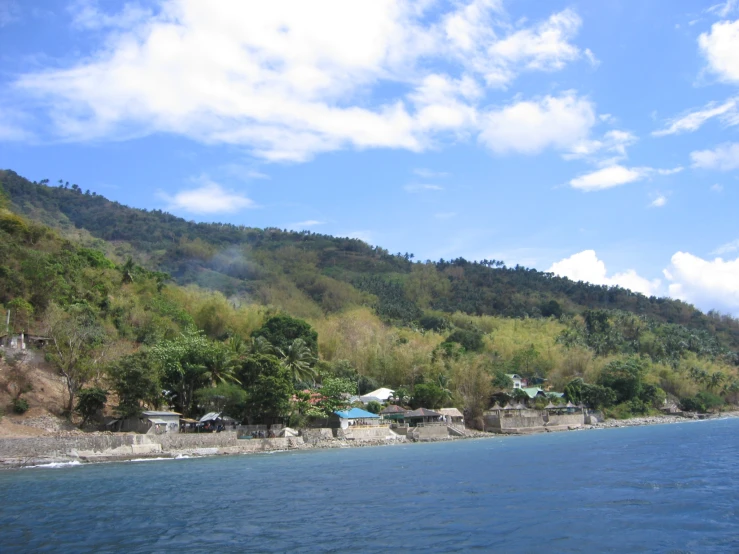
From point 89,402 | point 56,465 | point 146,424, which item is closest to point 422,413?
point 146,424

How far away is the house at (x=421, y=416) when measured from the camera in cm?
5625

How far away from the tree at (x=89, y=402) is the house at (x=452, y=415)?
100 feet

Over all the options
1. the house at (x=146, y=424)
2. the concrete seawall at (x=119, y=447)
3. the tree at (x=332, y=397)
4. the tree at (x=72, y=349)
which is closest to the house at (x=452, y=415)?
the tree at (x=332, y=397)

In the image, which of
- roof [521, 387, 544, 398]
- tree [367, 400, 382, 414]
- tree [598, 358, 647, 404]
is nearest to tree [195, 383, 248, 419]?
tree [367, 400, 382, 414]

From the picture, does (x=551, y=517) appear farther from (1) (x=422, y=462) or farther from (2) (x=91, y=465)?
(2) (x=91, y=465)

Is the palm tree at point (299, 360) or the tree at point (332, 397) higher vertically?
the palm tree at point (299, 360)

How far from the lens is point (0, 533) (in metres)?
16.2

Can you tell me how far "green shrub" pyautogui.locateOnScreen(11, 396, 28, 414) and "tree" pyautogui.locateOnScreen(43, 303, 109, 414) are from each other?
2.61 metres

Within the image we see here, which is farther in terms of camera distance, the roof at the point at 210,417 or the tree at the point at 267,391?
the roof at the point at 210,417

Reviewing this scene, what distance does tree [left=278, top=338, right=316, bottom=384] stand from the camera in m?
58.2

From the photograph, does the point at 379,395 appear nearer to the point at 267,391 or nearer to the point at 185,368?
the point at 267,391

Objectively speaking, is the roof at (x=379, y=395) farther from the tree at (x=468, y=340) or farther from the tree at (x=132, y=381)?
the tree at (x=468, y=340)

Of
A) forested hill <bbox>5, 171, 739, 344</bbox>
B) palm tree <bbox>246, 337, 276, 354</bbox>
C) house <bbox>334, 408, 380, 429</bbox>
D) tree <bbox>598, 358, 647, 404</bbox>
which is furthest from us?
forested hill <bbox>5, 171, 739, 344</bbox>

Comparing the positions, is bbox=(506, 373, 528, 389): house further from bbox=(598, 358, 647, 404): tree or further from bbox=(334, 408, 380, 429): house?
bbox=(334, 408, 380, 429): house
